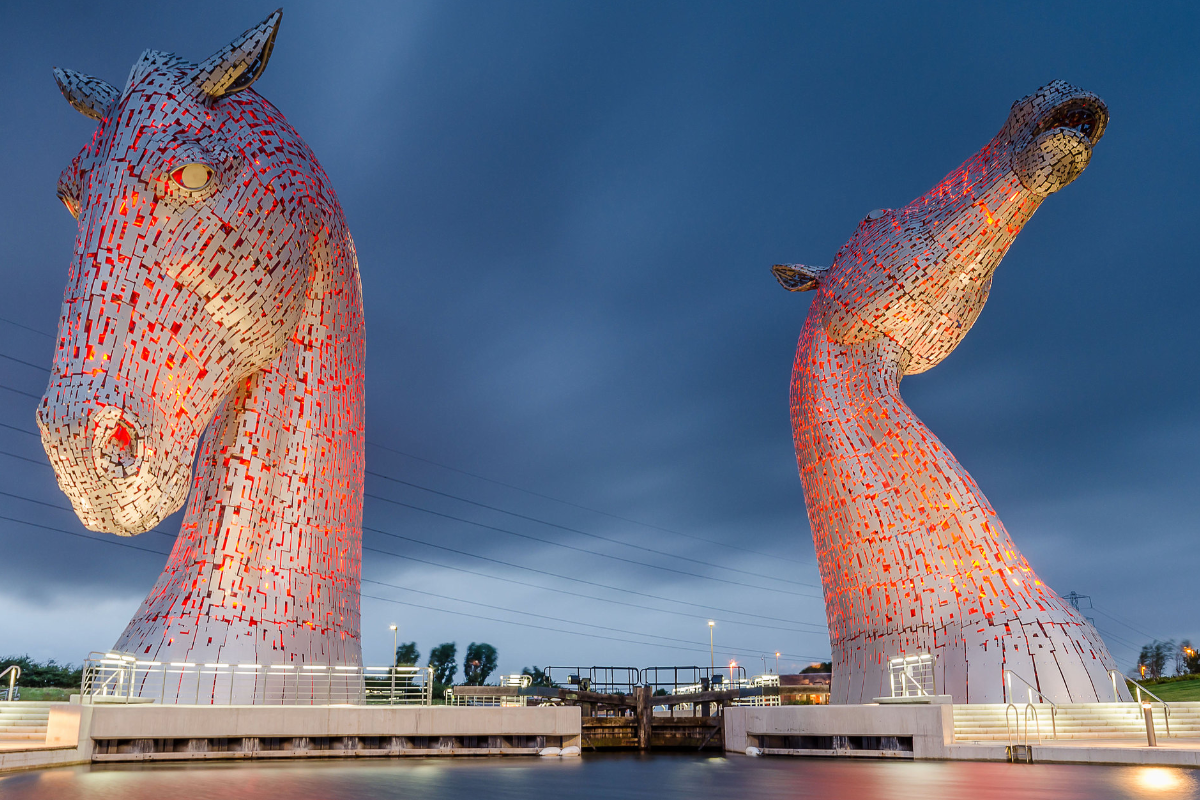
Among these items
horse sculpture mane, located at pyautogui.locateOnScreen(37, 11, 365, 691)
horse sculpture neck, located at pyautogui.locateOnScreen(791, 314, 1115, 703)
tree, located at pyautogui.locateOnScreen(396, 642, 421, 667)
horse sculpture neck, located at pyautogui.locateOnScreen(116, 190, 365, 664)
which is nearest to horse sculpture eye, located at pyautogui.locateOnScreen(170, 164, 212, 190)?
horse sculpture mane, located at pyautogui.locateOnScreen(37, 11, 365, 691)

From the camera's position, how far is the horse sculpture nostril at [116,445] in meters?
10.3

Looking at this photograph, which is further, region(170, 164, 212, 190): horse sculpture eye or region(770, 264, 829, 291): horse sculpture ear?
region(770, 264, 829, 291): horse sculpture ear

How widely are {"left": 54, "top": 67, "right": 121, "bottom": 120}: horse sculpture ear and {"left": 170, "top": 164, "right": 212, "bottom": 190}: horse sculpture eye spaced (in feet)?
7.34

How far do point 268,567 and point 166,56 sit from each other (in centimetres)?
756

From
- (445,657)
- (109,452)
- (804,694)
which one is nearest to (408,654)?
(445,657)

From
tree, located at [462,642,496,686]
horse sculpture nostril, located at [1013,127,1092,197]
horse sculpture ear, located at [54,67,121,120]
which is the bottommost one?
tree, located at [462,642,496,686]

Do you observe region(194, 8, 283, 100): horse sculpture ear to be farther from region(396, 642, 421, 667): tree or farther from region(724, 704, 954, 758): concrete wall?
region(396, 642, 421, 667): tree

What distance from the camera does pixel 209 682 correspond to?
12.5 metres

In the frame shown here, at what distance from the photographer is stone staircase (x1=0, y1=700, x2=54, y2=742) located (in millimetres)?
13609

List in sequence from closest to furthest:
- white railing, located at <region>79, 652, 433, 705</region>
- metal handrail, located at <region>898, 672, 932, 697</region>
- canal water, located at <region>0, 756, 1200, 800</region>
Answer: canal water, located at <region>0, 756, 1200, 800</region> → white railing, located at <region>79, 652, 433, 705</region> → metal handrail, located at <region>898, 672, 932, 697</region>

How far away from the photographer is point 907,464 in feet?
57.6

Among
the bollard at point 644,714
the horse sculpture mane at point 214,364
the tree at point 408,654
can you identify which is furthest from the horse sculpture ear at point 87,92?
the tree at point 408,654

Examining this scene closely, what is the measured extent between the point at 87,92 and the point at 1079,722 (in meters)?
17.8

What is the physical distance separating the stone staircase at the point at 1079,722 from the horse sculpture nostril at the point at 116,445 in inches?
486
